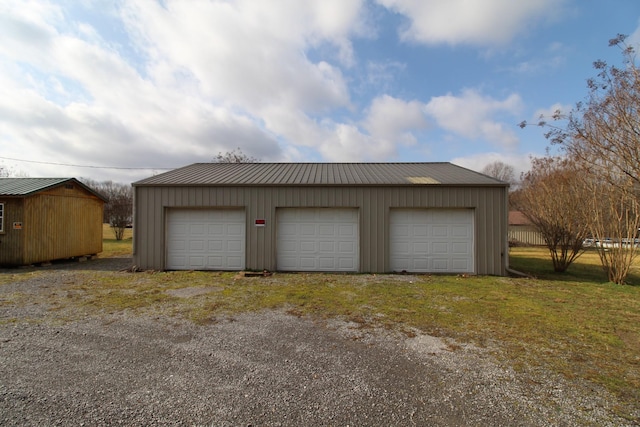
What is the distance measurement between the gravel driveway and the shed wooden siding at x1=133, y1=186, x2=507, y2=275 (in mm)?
5411

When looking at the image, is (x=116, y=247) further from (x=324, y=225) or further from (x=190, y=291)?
(x=324, y=225)

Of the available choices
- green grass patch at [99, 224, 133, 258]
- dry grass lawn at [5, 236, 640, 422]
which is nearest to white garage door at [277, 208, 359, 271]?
dry grass lawn at [5, 236, 640, 422]

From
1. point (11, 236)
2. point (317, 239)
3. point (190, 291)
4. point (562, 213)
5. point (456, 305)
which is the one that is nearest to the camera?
point (456, 305)

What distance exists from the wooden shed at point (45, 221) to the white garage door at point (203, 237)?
510 cm

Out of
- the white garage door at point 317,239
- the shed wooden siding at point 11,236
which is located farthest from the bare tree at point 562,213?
the shed wooden siding at point 11,236

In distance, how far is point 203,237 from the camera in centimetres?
1031

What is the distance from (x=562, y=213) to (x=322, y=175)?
875cm

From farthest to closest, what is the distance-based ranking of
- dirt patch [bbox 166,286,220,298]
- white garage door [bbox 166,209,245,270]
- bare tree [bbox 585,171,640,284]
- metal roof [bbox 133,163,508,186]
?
white garage door [bbox 166,209,245,270]
metal roof [bbox 133,163,508,186]
bare tree [bbox 585,171,640,284]
dirt patch [bbox 166,286,220,298]

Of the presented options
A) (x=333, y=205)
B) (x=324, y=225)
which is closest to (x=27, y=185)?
(x=324, y=225)

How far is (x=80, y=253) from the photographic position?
42.2 ft

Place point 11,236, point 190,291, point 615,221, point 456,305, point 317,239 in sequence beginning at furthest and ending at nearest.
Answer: point 11,236 < point 317,239 < point 615,221 < point 190,291 < point 456,305

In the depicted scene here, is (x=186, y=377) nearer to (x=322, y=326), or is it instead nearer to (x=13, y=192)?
(x=322, y=326)

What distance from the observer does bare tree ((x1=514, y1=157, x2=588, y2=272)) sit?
10.7 m

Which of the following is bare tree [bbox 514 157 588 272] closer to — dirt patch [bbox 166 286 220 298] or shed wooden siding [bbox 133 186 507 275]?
shed wooden siding [bbox 133 186 507 275]
